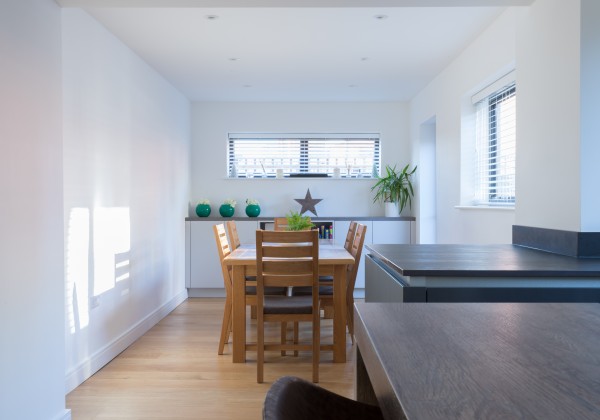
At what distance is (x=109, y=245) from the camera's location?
3.51m

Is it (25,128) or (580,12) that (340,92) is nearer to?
(580,12)

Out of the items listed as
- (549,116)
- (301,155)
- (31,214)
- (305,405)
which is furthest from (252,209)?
(305,405)

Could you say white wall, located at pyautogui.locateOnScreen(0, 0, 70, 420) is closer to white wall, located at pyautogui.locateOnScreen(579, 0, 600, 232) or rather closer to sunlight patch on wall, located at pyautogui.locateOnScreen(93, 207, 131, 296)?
sunlight patch on wall, located at pyautogui.locateOnScreen(93, 207, 131, 296)

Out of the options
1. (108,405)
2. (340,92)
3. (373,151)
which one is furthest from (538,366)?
(373,151)

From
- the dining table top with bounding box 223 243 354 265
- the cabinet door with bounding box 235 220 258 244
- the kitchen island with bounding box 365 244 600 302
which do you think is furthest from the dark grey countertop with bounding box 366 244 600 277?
the cabinet door with bounding box 235 220 258 244

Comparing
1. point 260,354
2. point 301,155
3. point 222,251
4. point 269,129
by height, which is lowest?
point 260,354

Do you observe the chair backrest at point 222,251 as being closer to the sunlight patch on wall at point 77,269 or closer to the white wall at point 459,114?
the sunlight patch on wall at point 77,269

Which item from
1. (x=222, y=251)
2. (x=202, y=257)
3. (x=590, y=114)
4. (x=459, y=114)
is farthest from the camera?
(x=202, y=257)

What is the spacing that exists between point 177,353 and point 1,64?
2407 millimetres

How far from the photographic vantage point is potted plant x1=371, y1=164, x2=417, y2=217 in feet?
19.1

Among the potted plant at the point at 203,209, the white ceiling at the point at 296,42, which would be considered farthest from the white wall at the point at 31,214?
the potted plant at the point at 203,209

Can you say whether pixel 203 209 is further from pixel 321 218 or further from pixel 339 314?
pixel 339 314

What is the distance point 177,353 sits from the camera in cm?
360

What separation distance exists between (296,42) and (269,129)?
2.43m
